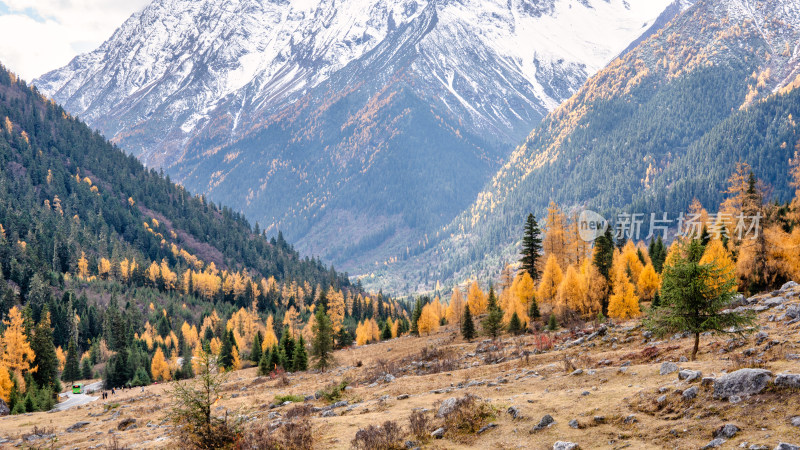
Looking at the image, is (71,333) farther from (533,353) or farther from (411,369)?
(533,353)

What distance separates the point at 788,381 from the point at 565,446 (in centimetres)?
715

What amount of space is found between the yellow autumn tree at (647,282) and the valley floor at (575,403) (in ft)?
85.5

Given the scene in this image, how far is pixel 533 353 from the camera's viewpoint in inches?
1591

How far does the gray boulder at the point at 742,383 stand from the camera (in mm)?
16141

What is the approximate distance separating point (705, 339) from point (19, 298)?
5923 inches

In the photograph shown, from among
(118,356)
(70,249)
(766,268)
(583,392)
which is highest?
(70,249)

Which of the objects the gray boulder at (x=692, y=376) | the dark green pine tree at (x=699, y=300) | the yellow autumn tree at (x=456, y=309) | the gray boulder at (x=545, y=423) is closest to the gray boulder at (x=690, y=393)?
the gray boulder at (x=692, y=376)

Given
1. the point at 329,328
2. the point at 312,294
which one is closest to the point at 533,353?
the point at 329,328

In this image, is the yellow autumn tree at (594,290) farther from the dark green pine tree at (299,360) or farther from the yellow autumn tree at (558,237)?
the dark green pine tree at (299,360)

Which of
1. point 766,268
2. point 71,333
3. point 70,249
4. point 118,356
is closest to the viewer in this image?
point 766,268

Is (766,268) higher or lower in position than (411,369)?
higher

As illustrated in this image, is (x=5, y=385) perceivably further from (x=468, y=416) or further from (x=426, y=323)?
(x=468, y=416)

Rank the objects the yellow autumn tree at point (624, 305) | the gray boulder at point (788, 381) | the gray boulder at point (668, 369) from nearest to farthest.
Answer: the gray boulder at point (788, 381), the gray boulder at point (668, 369), the yellow autumn tree at point (624, 305)

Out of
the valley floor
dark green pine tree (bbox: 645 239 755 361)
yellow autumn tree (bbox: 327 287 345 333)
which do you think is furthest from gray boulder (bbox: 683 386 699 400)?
yellow autumn tree (bbox: 327 287 345 333)
